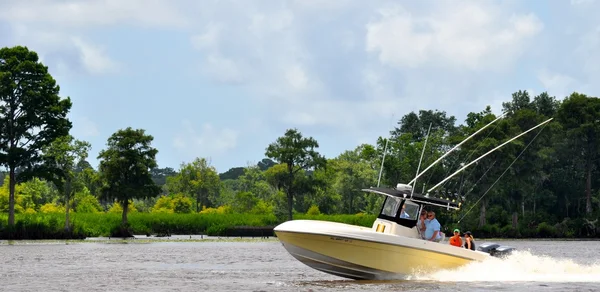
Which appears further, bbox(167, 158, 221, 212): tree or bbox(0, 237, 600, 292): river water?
bbox(167, 158, 221, 212): tree

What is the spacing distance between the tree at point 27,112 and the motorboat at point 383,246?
5356 centimetres

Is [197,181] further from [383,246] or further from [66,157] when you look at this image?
[383,246]

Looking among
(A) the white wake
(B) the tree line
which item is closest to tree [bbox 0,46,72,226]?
(B) the tree line

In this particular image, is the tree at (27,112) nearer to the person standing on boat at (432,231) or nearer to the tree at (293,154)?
the tree at (293,154)

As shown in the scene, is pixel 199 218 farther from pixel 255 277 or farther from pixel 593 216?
pixel 255 277

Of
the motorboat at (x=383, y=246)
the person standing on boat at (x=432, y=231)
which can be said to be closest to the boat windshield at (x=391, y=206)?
the motorboat at (x=383, y=246)

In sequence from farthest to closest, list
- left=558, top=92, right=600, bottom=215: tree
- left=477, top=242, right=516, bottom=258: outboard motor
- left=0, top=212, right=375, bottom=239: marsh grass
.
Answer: left=558, top=92, right=600, bottom=215: tree, left=0, top=212, right=375, bottom=239: marsh grass, left=477, top=242, right=516, bottom=258: outboard motor

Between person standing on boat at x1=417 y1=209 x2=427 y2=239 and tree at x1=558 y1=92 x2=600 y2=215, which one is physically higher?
tree at x1=558 y1=92 x2=600 y2=215

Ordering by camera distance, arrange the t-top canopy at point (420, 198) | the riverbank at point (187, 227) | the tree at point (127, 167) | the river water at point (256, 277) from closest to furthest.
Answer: the t-top canopy at point (420, 198)
the river water at point (256, 277)
the riverbank at point (187, 227)
the tree at point (127, 167)

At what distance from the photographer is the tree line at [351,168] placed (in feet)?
264

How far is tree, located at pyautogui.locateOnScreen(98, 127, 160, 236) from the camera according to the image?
9038cm

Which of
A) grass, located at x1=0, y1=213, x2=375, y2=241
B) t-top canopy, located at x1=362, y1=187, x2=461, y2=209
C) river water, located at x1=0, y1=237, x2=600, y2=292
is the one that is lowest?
river water, located at x1=0, y1=237, x2=600, y2=292

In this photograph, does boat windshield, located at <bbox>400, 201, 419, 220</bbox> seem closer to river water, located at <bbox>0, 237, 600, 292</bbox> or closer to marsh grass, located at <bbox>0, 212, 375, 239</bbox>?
river water, located at <bbox>0, 237, 600, 292</bbox>

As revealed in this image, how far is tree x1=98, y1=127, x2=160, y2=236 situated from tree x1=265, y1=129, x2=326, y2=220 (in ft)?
63.0
